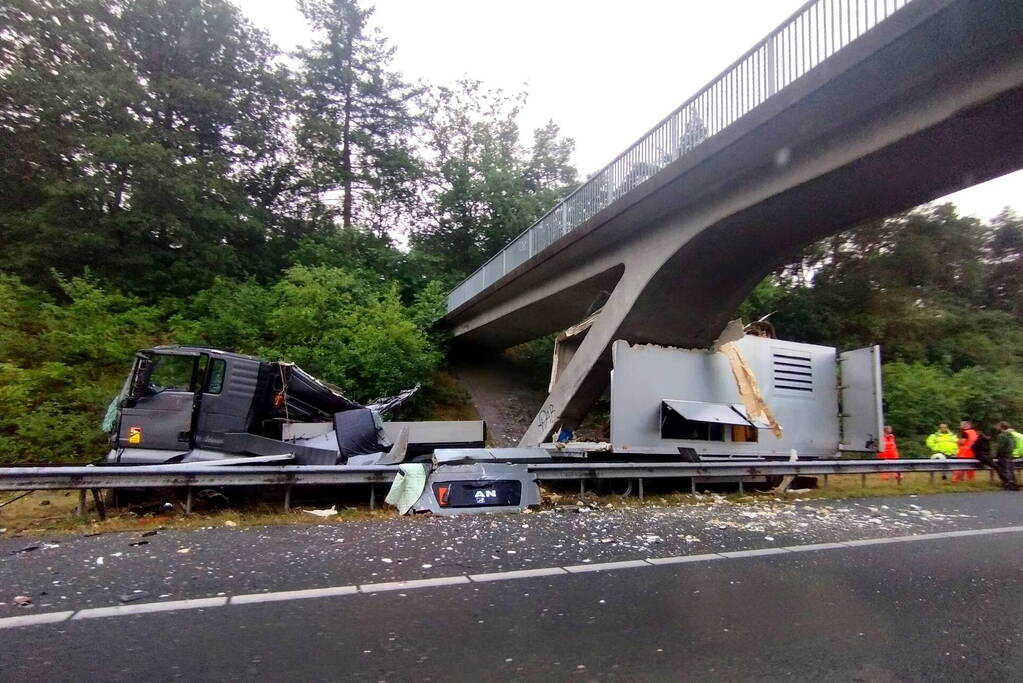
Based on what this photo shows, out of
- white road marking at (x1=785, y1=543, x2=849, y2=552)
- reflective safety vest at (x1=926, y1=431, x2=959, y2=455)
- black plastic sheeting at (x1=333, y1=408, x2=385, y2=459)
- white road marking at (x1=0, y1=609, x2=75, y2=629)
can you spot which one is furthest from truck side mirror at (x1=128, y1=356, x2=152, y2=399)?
reflective safety vest at (x1=926, y1=431, x2=959, y2=455)

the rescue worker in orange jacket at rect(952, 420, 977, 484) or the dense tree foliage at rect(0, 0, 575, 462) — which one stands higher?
the dense tree foliage at rect(0, 0, 575, 462)

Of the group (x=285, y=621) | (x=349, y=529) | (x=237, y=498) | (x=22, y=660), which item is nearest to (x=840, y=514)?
(x=349, y=529)

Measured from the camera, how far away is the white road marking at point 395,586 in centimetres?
416

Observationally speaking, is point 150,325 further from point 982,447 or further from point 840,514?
point 982,447

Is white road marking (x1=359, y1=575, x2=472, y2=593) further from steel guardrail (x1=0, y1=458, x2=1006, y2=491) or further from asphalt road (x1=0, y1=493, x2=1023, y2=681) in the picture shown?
steel guardrail (x1=0, y1=458, x2=1006, y2=491)

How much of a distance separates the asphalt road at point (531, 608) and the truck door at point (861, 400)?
5.11 metres

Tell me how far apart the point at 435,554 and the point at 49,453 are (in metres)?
11.8

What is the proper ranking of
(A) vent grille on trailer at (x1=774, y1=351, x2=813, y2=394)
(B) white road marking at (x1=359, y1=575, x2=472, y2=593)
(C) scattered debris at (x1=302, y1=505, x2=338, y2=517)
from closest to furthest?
1. (B) white road marking at (x1=359, y1=575, x2=472, y2=593)
2. (C) scattered debris at (x1=302, y1=505, x2=338, y2=517)
3. (A) vent grille on trailer at (x1=774, y1=351, x2=813, y2=394)

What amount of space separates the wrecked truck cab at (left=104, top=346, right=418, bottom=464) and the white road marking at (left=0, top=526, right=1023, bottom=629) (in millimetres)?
4770

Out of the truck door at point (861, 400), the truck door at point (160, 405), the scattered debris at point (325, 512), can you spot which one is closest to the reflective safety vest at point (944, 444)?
the truck door at point (861, 400)

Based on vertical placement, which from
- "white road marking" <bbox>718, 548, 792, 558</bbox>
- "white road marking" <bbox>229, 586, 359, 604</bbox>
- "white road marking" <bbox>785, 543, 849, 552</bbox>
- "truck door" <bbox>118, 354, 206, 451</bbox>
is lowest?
"white road marking" <bbox>229, 586, 359, 604</bbox>

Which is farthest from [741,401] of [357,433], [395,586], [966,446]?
[395,586]

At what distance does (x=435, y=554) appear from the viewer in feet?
19.3

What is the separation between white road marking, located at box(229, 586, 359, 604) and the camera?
4516 mm
